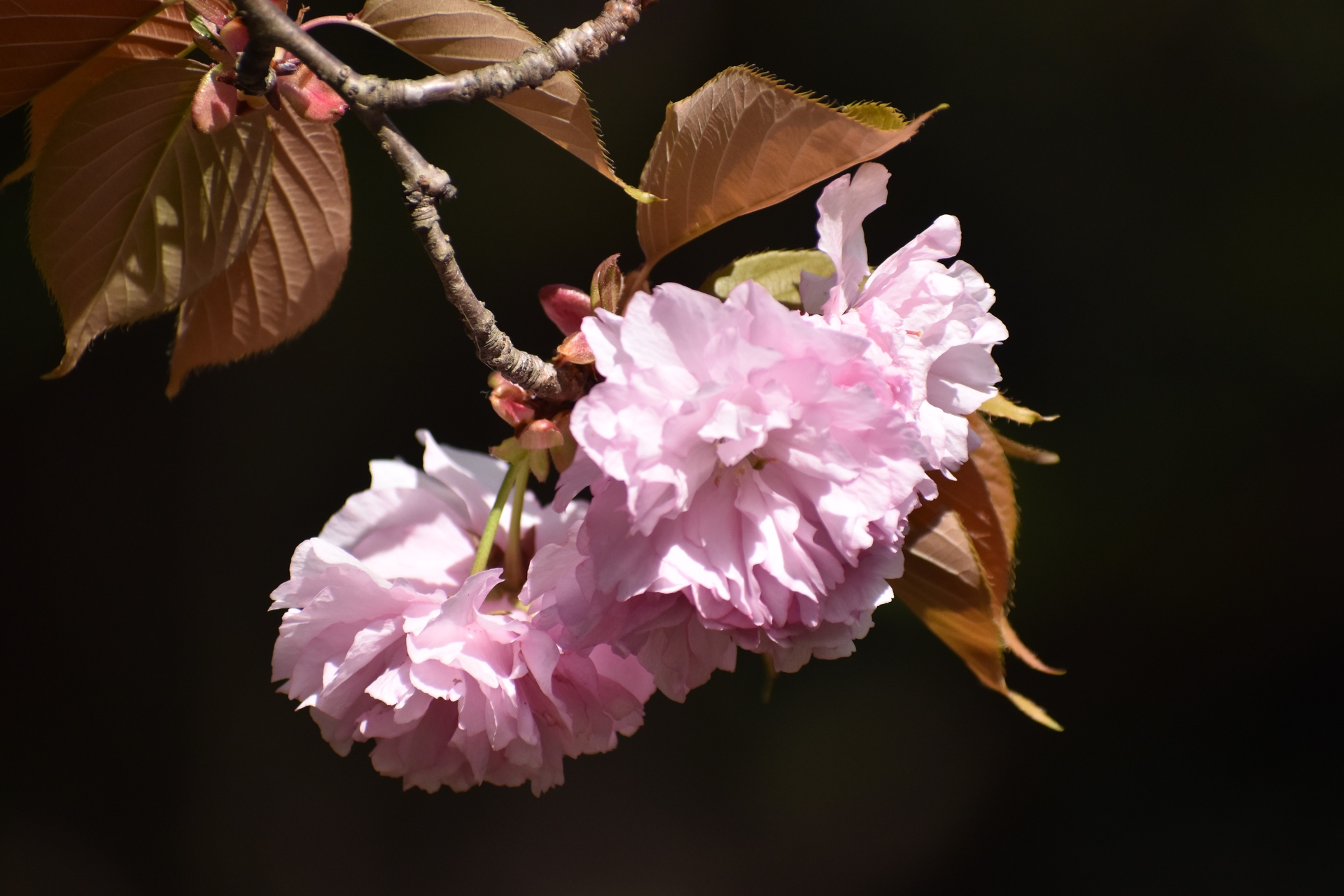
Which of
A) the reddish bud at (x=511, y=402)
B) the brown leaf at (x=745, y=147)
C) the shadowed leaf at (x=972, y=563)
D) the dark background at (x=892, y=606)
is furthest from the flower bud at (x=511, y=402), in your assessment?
the dark background at (x=892, y=606)

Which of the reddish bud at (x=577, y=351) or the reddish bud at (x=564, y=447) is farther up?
the reddish bud at (x=577, y=351)

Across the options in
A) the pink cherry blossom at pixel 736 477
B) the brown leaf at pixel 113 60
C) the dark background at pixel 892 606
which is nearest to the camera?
the pink cherry blossom at pixel 736 477

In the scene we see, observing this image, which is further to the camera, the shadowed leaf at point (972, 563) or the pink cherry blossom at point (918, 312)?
the shadowed leaf at point (972, 563)

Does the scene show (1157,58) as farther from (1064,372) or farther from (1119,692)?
(1119,692)

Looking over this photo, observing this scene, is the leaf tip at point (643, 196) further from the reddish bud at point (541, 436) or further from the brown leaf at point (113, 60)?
the brown leaf at point (113, 60)

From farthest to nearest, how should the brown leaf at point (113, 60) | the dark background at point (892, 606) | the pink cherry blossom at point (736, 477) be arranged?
the dark background at point (892, 606) < the brown leaf at point (113, 60) < the pink cherry blossom at point (736, 477)

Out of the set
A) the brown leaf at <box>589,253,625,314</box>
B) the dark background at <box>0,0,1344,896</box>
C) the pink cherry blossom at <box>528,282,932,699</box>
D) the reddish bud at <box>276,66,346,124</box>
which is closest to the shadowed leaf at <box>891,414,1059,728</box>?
the pink cherry blossom at <box>528,282,932,699</box>

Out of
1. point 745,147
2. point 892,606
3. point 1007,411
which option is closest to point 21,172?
point 745,147

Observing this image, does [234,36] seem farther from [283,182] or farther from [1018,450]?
[1018,450]
